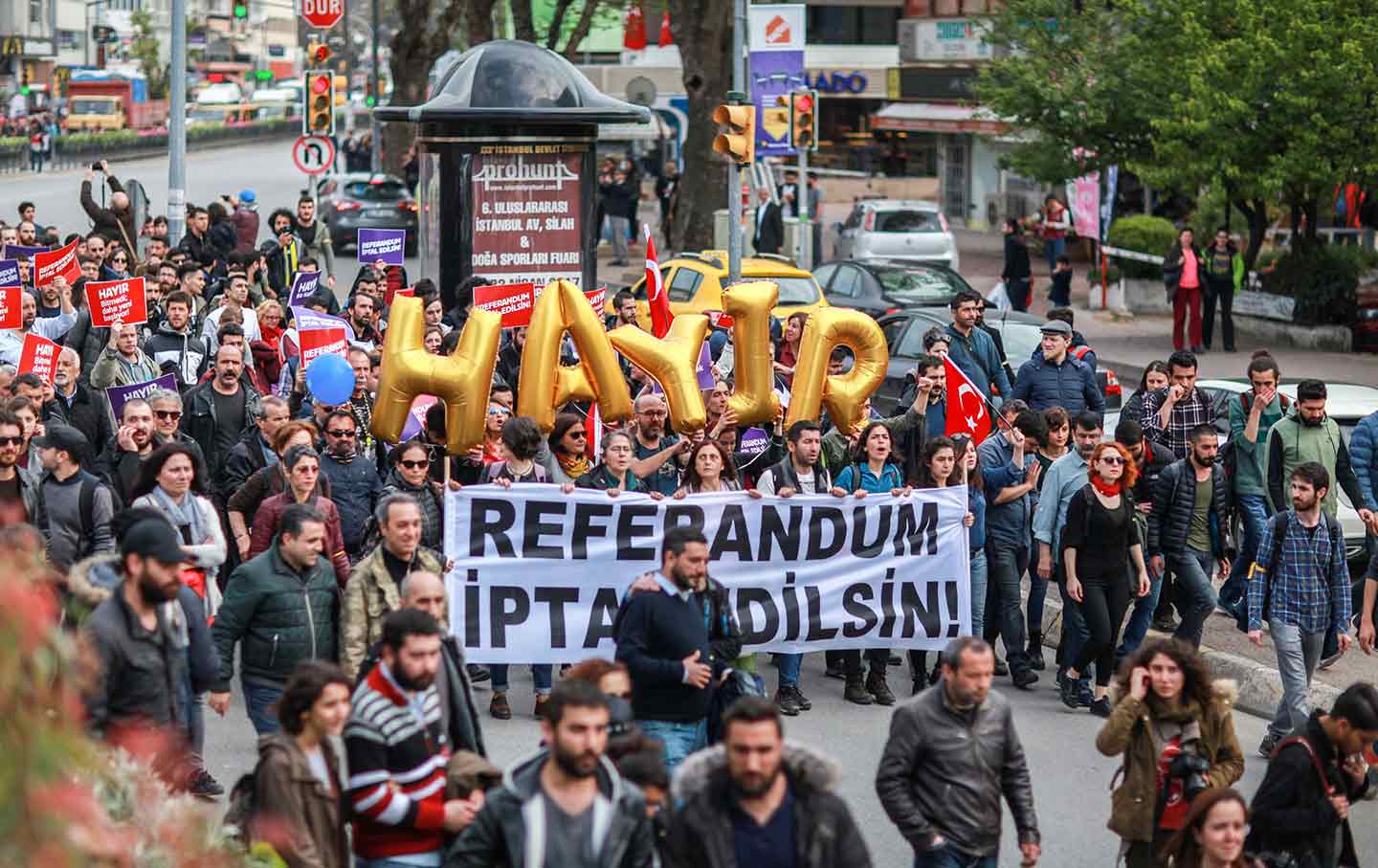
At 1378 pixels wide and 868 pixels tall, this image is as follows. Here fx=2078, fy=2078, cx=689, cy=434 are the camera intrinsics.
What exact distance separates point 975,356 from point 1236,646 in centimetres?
349

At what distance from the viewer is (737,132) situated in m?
19.7

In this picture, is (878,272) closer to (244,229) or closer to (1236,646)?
(244,229)

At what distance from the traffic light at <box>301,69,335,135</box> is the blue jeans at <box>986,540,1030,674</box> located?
20.6 metres

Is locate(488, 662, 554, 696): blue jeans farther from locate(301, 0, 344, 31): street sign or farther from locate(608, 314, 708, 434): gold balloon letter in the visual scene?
locate(301, 0, 344, 31): street sign

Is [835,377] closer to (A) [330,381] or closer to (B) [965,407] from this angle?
(B) [965,407]

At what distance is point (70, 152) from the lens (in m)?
65.0

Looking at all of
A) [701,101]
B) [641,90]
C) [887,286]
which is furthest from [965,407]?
[641,90]

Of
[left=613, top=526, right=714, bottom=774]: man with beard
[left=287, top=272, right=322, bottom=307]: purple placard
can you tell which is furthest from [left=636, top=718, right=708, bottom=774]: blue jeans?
[left=287, top=272, right=322, bottom=307]: purple placard

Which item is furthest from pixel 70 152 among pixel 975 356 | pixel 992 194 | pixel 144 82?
pixel 975 356

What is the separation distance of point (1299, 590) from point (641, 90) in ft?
190

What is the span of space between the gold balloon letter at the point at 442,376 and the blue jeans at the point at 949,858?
16.4 ft

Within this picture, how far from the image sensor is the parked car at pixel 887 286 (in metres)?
24.4

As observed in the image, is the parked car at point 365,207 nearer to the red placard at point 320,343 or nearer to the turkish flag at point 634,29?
the turkish flag at point 634,29

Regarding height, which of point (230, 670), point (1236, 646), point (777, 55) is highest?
point (777, 55)
